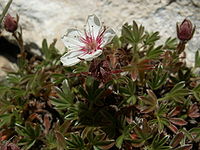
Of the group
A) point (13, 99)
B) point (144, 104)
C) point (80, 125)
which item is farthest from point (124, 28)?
point (13, 99)

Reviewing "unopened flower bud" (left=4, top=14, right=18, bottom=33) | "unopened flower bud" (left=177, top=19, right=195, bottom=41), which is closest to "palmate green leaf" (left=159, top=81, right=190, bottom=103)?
"unopened flower bud" (left=177, top=19, right=195, bottom=41)

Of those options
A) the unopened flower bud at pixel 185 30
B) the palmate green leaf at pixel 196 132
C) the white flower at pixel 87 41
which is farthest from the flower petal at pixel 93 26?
the palmate green leaf at pixel 196 132

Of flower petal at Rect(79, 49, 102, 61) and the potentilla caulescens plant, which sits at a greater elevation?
flower petal at Rect(79, 49, 102, 61)

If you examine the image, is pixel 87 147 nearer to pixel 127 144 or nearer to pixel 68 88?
pixel 127 144

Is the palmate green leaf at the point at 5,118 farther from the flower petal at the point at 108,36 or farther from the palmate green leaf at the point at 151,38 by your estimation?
the palmate green leaf at the point at 151,38

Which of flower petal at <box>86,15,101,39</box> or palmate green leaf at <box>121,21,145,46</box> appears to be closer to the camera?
flower petal at <box>86,15,101,39</box>

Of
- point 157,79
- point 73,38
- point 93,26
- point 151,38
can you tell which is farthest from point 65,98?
point 151,38

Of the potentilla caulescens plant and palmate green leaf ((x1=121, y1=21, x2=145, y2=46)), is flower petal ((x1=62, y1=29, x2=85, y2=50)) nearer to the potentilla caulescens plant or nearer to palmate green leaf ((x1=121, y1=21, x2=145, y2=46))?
the potentilla caulescens plant
